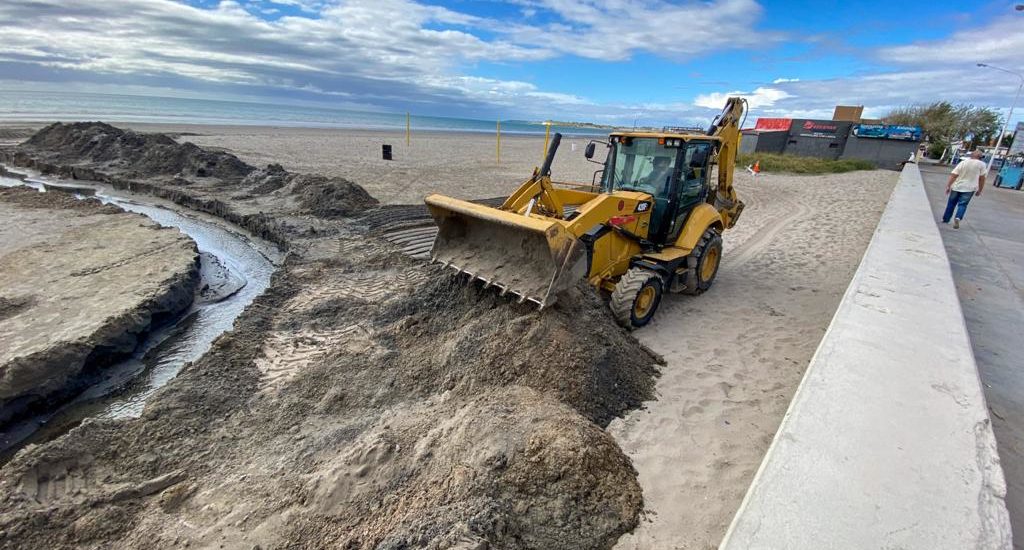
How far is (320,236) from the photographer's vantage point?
858cm

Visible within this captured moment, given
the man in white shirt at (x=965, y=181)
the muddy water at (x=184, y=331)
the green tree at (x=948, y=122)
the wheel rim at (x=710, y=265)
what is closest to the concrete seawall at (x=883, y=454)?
the wheel rim at (x=710, y=265)

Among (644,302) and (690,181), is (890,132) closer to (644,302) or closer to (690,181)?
(690,181)

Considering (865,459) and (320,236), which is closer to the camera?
(865,459)

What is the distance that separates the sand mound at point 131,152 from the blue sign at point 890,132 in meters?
32.8

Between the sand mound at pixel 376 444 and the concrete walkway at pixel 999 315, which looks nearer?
the sand mound at pixel 376 444

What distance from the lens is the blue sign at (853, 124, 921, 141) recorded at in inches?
1107

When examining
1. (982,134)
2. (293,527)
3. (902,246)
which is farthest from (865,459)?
(982,134)

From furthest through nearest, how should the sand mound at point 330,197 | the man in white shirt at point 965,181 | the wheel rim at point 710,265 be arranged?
the sand mound at point 330,197 → the man in white shirt at point 965,181 → the wheel rim at point 710,265

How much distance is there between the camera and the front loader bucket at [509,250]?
14.5ft

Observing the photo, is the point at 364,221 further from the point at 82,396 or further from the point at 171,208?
the point at 82,396

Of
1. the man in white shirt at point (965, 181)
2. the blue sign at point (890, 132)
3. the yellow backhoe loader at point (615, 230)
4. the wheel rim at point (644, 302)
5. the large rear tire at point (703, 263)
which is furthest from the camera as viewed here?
the blue sign at point (890, 132)

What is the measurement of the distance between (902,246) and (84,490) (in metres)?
8.45

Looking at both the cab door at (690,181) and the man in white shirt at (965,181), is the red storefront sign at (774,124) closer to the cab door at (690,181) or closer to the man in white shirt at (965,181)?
the man in white shirt at (965,181)

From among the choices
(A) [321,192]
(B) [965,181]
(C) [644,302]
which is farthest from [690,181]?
(B) [965,181]
